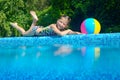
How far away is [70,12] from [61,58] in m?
8.56

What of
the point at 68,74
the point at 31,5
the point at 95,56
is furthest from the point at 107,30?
the point at 68,74

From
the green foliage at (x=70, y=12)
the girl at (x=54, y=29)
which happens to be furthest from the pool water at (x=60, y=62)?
the green foliage at (x=70, y=12)

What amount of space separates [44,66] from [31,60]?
0.51 metres

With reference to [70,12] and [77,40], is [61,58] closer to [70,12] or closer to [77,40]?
[77,40]

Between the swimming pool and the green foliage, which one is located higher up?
the swimming pool

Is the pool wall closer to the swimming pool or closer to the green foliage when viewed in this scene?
the swimming pool

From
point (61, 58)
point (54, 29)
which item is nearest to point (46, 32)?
point (54, 29)

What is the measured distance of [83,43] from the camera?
22.0 ft

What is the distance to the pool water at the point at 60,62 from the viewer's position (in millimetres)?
4828

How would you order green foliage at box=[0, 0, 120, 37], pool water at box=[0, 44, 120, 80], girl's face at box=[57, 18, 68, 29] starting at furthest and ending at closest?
1. green foliage at box=[0, 0, 120, 37]
2. girl's face at box=[57, 18, 68, 29]
3. pool water at box=[0, 44, 120, 80]

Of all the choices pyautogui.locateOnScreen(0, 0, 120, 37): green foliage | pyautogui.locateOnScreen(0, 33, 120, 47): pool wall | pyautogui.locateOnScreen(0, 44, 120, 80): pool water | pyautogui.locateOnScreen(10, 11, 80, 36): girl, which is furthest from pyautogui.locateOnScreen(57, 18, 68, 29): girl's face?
pyautogui.locateOnScreen(0, 0, 120, 37): green foliage

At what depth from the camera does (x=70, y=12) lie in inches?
564

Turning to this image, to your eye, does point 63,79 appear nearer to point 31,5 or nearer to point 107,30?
point 107,30

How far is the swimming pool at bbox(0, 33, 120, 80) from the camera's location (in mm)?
4875
